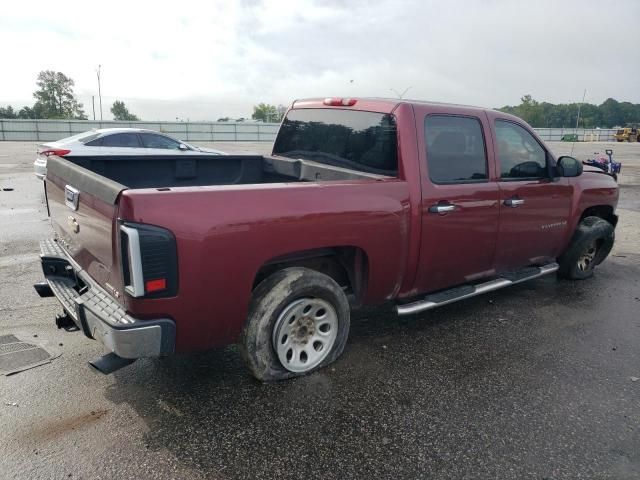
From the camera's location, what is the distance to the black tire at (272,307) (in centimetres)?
310

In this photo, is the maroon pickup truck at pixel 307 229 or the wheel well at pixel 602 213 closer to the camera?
the maroon pickup truck at pixel 307 229

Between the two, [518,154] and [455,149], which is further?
[518,154]

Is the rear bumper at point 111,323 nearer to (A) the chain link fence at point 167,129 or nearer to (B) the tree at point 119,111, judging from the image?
(A) the chain link fence at point 167,129

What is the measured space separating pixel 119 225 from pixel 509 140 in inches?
140

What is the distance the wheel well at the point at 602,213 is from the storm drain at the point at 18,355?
5.56m

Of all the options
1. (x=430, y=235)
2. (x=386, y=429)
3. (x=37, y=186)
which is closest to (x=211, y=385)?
(x=386, y=429)

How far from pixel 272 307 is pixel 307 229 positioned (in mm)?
544

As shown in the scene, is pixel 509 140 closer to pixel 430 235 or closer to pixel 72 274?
pixel 430 235

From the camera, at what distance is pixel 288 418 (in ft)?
9.79

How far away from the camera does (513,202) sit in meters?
4.37

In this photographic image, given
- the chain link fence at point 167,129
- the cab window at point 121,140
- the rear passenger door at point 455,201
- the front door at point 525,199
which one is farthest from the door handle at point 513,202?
the chain link fence at point 167,129

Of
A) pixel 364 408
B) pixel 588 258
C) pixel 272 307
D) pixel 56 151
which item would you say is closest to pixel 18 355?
pixel 272 307

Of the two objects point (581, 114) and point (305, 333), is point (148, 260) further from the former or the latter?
point (581, 114)

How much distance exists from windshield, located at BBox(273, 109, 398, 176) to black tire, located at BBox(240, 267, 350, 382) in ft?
3.63
